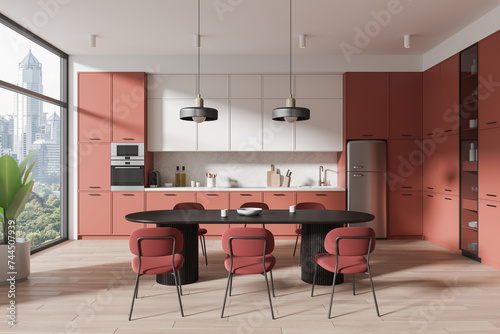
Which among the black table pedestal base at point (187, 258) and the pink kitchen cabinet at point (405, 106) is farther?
the pink kitchen cabinet at point (405, 106)

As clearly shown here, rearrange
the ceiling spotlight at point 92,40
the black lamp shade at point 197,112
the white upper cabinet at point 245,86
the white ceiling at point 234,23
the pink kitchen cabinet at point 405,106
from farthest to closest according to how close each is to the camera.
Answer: the white upper cabinet at point 245,86 < the pink kitchen cabinet at point 405,106 < the ceiling spotlight at point 92,40 < the white ceiling at point 234,23 < the black lamp shade at point 197,112

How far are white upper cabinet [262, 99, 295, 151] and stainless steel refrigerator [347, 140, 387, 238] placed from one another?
1.08 metres

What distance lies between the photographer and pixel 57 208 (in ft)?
20.4

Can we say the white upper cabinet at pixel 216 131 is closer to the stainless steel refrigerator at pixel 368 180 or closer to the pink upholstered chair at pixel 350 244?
the stainless steel refrigerator at pixel 368 180

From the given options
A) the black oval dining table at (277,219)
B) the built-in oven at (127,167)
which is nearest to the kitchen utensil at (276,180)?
the built-in oven at (127,167)

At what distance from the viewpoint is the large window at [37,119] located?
4.77 metres

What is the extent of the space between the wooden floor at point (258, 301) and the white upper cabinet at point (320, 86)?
303 centimetres

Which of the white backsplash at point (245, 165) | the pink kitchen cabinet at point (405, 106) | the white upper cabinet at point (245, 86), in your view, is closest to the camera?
the pink kitchen cabinet at point (405, 106)

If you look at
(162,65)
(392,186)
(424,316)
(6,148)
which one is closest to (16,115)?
(6,148)

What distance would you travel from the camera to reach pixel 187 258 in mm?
4051

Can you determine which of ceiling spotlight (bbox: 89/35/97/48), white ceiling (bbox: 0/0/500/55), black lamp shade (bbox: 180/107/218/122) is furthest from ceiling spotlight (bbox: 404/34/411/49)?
ceiling spotlight (bbox: 89/35/97/48)

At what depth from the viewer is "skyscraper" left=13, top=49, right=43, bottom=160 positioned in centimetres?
487

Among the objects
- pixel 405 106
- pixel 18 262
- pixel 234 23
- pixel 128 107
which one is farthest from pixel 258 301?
pixel 405 106

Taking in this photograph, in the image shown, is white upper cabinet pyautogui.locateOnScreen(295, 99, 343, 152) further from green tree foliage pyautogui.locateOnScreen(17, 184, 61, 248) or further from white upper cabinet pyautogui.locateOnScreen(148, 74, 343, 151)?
green tree foliage pyautogui.locateOnScreen(17, 184, 61, 248)
